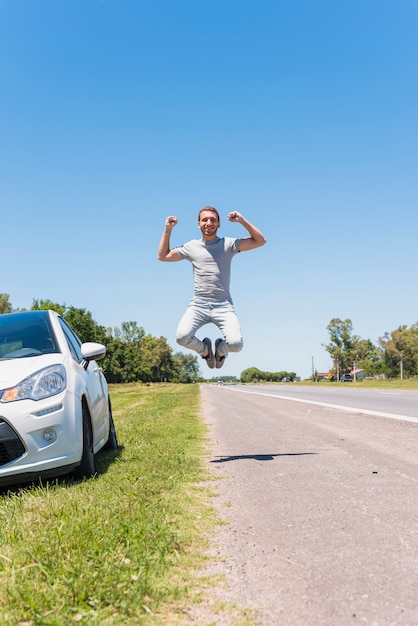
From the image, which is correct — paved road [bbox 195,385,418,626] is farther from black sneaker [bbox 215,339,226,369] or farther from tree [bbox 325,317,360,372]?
tree [bbox 325,317,360,372]

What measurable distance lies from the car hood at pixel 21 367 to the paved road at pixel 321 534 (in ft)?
6.37

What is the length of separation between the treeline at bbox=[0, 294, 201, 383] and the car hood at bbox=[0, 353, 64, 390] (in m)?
72.6

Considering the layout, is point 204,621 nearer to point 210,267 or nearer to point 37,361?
point 37,361

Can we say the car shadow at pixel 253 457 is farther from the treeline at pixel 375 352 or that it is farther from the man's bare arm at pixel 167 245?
the treeline at pixel 375 352

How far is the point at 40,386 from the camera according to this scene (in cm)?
504

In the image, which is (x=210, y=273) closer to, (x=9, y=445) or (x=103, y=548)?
(x=9, y=445)

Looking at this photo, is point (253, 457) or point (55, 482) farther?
point (253, 457)

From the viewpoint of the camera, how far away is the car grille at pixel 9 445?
477 cm

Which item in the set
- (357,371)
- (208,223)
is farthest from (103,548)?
(357,371)

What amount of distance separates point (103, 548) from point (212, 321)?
421 centimetres

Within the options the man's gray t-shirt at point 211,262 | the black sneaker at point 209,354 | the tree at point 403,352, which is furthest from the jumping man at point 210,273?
the tree at point 403,352

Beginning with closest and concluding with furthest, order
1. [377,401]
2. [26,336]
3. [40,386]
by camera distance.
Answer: [40,386] → [26,336] → [377,401]

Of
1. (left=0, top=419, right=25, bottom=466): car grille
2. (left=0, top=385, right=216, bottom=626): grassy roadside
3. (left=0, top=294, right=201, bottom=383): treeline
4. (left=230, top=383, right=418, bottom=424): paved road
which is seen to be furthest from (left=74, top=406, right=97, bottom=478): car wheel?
(left=0, top=294, right=201, bottom=383): treeline

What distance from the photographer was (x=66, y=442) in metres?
5.04
